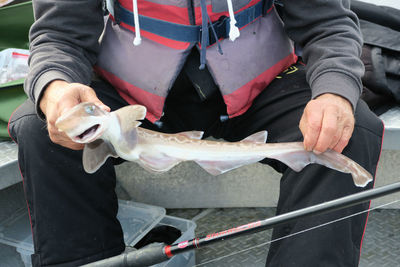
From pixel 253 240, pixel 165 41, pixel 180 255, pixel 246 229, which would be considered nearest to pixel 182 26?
pixel 165 41

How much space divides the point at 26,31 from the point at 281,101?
127cm

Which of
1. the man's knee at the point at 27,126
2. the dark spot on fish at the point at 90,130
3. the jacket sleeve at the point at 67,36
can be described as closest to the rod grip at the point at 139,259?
the dark spot on fish at the point at 90,130

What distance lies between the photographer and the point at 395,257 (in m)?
1.82

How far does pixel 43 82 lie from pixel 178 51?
0.41 metres

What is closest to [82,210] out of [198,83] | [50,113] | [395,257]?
[50,113]

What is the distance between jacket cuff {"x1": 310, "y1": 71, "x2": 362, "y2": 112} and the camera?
3.95 feet

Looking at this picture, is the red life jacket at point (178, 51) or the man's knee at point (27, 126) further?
the red life jacket at point (178, 51)

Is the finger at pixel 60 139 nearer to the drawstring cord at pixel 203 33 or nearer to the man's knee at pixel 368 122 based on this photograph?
the drawstring cord at pixel 203 33

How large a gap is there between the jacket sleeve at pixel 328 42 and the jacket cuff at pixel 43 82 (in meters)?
0.70

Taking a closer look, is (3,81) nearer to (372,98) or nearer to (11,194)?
(11,194)

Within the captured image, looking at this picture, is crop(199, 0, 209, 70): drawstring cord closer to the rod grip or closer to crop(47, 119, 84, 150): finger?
crop(47, 119, 84, 150): finger

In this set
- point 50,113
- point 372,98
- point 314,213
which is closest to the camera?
point 314,213

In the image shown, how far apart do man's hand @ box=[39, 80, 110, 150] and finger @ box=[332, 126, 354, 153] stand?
0.58 m

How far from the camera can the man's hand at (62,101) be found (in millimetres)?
1073
